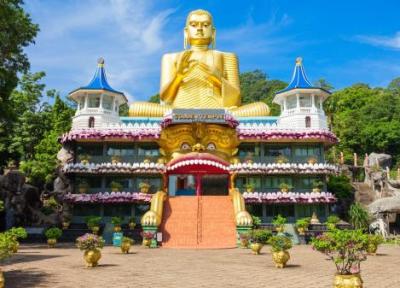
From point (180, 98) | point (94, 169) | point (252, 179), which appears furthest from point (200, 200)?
point (180, 98)

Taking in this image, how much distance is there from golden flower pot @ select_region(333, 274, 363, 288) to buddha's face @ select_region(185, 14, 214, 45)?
1258 inches

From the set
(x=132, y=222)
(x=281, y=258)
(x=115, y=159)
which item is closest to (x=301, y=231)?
(x=132, y=222)

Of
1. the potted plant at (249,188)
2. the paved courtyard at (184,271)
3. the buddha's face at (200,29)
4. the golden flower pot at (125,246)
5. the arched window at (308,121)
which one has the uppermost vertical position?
the buddha's face at (200,29)

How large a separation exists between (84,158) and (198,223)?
11.5 meters

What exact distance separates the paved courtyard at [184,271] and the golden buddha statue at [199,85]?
18.1 meters

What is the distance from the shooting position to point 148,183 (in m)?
32.7

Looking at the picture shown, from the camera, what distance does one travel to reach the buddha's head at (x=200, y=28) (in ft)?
128

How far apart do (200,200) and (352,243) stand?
18.6m

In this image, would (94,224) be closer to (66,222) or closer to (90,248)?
(66,222)

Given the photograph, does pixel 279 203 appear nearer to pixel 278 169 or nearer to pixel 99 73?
pixel 278 169

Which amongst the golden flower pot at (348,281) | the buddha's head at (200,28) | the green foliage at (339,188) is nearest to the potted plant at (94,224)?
the buddha's head at (200,28)

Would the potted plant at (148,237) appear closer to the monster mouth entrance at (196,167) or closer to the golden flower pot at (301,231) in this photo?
the monster mouth entrance at (196,167)

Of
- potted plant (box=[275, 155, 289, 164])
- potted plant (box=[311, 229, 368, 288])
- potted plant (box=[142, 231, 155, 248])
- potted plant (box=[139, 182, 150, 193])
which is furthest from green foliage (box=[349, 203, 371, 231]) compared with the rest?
potted plant (box=[311, 229, 368, 288])

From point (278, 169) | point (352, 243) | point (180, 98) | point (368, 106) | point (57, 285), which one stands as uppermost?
point (368, 106)
